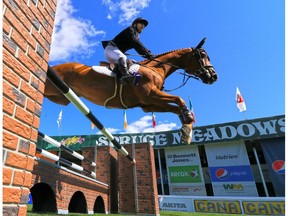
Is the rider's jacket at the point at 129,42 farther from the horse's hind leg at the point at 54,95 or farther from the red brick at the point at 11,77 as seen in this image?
the red brick at the point at 11,77

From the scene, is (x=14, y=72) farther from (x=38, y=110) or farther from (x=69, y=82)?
(x=69, y=82)

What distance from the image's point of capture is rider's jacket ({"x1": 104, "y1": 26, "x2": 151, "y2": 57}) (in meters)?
3.94

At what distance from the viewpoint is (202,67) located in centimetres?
442

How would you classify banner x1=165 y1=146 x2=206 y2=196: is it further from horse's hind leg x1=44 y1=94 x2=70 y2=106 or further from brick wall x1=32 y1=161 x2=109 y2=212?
horse's hind leg x1=44 y1=94 x2=70 y2=106

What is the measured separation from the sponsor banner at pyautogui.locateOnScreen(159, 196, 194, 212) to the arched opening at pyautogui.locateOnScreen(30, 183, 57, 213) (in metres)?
10.3

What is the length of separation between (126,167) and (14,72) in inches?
351

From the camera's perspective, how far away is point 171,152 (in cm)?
2039

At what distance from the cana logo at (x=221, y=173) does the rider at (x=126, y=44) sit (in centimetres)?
1622

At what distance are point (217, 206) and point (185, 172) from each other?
6.24 m

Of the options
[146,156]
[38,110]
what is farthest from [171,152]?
[38,110]

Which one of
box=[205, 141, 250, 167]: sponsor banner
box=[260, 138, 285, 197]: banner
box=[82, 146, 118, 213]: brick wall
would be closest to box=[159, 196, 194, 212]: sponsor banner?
box=[205, 141, 250, 167]: sponsor banner

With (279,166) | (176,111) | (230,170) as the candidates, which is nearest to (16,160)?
(176,111)

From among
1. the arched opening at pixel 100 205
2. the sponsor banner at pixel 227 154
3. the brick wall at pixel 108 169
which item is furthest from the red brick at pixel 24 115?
the sponsor banner at pixel 227 154

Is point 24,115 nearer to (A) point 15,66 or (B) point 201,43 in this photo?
(A) point 15,66
